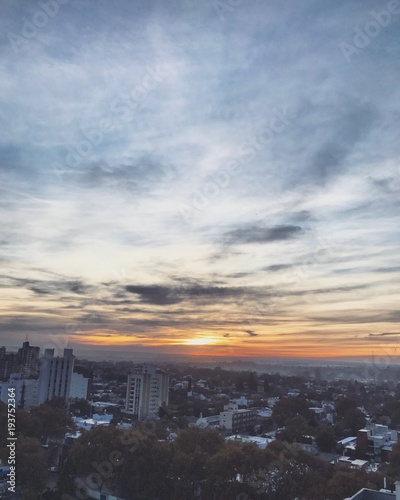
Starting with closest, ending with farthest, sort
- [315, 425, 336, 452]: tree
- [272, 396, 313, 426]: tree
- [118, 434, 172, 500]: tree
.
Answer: [118, 434, 172, 500]: tree, [315, 425, 336, 452]: tree, [272, 396, 313, 426]: tree

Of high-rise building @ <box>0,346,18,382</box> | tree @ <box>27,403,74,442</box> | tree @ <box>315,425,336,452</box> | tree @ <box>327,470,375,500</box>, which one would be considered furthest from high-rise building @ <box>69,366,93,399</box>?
tree @ <box>327,470,375,500</box>

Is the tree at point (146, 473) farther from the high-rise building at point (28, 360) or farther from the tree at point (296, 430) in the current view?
the high-rise building at point (28, 360)

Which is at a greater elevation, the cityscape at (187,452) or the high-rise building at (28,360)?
the high-rise building at (28,360)

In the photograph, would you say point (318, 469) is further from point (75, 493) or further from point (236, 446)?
point (75, 493)

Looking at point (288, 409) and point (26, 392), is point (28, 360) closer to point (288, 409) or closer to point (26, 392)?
point (26, 392)

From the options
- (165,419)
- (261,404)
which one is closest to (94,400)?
(165,419)

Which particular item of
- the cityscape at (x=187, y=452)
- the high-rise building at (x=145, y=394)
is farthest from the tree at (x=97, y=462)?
the high-rise building at (x=145, y=394)

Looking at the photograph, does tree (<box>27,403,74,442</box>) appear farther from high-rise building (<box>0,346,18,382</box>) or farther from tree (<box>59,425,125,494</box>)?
high-rise building (<box>0,346,18,382</box>)
